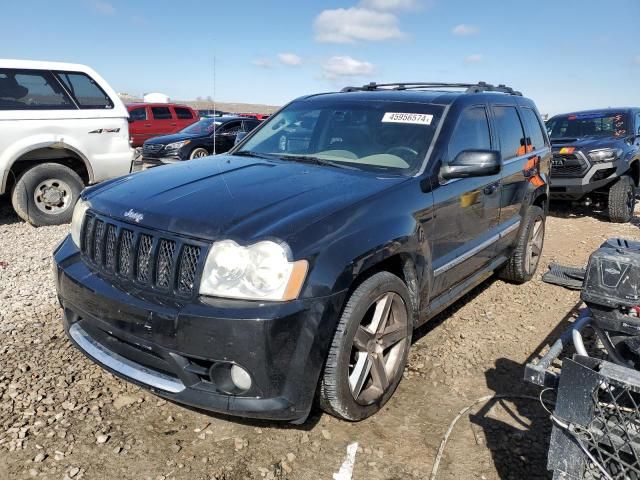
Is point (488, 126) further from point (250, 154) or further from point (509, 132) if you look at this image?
point (250, 154)

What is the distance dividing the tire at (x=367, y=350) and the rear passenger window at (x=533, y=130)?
290cm

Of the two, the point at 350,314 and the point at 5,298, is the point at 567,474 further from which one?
the point at 5,298

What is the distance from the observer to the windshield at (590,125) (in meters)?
9.05

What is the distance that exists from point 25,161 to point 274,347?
5.81 m

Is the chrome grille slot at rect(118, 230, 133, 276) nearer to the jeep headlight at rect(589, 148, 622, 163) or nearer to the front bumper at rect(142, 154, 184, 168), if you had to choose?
the jeep headlight at rect(589, 148, 622, 163)

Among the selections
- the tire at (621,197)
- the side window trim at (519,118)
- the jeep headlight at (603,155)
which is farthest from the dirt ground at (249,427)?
the tire at (621,197)

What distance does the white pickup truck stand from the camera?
20.9 feet

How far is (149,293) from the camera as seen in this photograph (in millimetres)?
2434

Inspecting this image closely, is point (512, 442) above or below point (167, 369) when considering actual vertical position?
below

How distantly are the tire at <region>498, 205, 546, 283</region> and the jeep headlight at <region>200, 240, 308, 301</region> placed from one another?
3285 millimetres

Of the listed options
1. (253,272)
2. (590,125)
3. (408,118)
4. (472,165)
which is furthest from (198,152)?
(253,272)

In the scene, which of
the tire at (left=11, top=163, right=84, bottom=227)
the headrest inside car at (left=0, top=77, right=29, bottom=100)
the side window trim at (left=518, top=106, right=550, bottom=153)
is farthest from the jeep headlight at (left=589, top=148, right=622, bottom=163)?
the headrest inside car at (left=0, top=77, right=29, bottom=100)

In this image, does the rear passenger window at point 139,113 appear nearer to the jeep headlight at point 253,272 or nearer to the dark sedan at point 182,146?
the dark sedan at point 182,146

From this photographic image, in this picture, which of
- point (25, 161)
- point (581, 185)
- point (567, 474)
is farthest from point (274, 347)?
point (581, 185)
